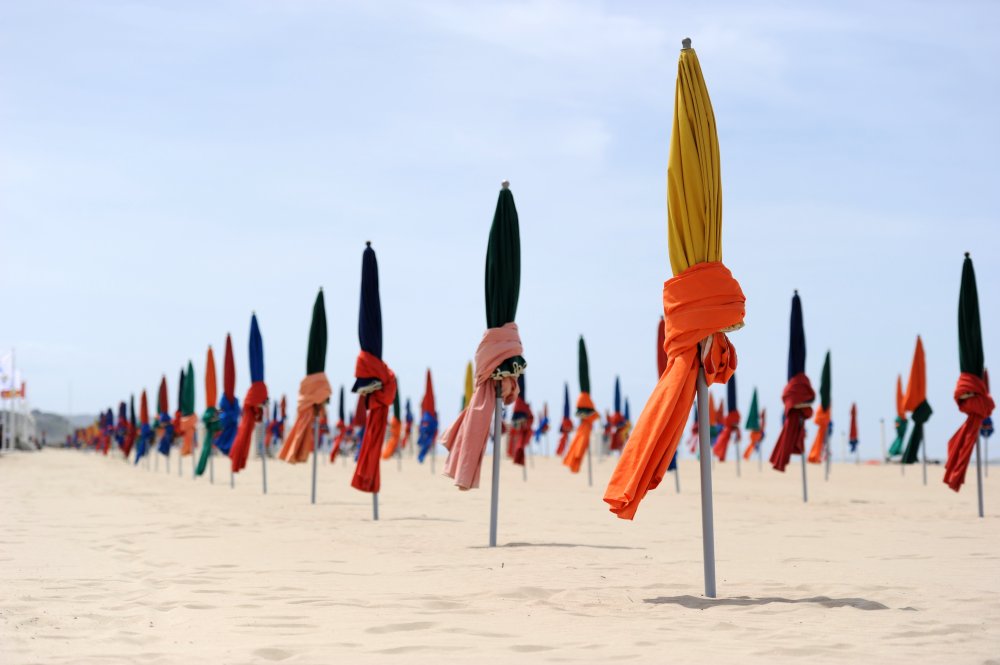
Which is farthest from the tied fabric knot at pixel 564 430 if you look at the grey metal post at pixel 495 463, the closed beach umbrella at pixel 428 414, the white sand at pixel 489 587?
the grey metal post at pixel 495 463

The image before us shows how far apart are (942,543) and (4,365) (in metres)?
56.4

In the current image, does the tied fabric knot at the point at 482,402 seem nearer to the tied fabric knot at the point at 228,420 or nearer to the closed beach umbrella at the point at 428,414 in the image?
the tied fabric knot at the point at 228,420

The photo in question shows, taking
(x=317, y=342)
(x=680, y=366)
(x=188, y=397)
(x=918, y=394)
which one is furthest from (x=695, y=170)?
(x=188, y=397)

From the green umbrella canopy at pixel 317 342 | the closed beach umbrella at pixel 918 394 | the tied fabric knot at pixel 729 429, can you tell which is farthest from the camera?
the tied fabric knot at pixel 729 429

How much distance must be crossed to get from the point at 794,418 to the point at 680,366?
11.3 meters

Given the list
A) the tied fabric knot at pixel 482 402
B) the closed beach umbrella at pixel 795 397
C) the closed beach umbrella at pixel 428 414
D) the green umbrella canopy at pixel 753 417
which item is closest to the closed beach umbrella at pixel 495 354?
the tied fabric knot at pixel 482 402

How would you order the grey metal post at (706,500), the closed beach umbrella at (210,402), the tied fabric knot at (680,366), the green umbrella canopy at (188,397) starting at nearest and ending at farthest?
the tied fabric knot at (680,366) < the grey metal post at (706,500) < the closed beach umbrella at (210,402) < the green umbrella canopy at (188,397)

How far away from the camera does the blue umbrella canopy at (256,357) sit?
65.5 ft

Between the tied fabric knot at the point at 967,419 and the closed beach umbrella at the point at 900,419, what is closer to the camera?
the tied fabric knot at the point at 967,419

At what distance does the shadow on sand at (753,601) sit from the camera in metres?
6.20

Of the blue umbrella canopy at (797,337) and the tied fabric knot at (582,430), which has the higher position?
the blue umbrella canopy at (797,337)

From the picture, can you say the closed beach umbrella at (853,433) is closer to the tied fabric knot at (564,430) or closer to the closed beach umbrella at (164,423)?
the tied fabric knot at (564,430)

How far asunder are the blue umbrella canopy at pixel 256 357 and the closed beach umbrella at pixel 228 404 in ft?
11.1

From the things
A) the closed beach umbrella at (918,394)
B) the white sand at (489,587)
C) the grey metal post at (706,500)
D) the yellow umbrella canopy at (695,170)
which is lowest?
the white sand at (489,587)
